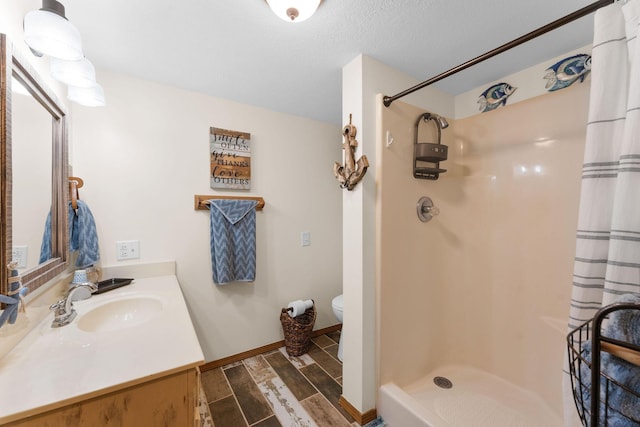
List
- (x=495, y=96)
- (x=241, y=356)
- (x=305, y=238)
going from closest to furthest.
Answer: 1. (x=495, y=96)
2. (x=241, y=356)
3. (x=305, y=238)

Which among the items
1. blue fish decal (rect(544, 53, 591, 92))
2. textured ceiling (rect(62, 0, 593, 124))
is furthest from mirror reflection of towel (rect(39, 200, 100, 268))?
blue fish decal (rect(544, 53, 591, 92))

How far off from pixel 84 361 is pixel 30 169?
821mm

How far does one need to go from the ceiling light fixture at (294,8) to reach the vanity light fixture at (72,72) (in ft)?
2.98

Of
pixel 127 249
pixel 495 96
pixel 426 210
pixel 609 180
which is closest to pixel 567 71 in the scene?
pixel 495 96

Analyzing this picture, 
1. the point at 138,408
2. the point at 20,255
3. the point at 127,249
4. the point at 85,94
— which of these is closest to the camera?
the point at 138,408

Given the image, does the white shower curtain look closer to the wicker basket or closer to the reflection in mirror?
the wicker basket

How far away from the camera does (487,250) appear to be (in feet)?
5.97

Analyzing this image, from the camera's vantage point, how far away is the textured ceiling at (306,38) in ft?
3.67

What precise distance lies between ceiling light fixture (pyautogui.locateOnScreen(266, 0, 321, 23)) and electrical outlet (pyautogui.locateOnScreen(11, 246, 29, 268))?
136 cm

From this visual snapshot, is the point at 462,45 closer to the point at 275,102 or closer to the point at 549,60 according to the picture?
the point at 549,60

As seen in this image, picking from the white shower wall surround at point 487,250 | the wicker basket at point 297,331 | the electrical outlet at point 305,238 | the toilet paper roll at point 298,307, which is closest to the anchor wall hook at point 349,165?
the white shower wall surround at point 487,250

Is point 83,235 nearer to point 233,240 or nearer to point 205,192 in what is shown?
point 205,192

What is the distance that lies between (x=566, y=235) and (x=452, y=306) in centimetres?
85

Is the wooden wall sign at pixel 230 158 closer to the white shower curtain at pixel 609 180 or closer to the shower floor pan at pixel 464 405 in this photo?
the shower floor pan at pixel 464 405
